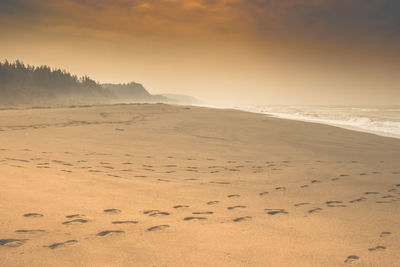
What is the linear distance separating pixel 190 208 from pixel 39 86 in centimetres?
5112

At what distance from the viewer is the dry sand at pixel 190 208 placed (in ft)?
6.34

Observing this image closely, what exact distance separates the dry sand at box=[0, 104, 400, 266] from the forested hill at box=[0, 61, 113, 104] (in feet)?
117

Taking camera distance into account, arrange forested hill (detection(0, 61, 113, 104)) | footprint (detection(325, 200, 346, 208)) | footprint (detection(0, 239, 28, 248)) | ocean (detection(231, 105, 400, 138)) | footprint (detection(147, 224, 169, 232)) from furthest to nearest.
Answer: forested hill (detection(0, 61, 113, 104))
ocean (detection(231, 105, 400, 138))
footprint (detection(325, 200, 346, 208))
footprint (detection(147, 224, 169, 232))
footprint (detection(0, 239, 28, 248))

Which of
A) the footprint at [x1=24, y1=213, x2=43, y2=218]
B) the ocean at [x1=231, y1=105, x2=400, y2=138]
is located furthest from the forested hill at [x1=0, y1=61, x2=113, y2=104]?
the footprint at [x1=24, y1=213, x2=43, y2=218]

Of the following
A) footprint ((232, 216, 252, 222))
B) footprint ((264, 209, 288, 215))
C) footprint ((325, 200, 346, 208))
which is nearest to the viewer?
footprint ((232, 216, 252, 222))

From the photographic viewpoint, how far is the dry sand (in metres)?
1.93

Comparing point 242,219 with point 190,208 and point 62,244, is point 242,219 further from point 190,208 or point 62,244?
point 62,244

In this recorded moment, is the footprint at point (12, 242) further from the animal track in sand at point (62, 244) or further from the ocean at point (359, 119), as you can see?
the ocean at point (359, 119)

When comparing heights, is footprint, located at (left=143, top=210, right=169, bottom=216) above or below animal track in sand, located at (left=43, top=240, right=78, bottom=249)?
below

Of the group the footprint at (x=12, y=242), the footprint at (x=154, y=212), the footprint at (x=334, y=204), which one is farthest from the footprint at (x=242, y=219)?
the footprint at (x=12, y=242)

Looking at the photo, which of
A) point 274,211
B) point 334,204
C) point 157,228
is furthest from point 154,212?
point 334,204

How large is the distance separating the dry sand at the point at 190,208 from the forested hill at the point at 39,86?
35702mm

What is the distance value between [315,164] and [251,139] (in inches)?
133

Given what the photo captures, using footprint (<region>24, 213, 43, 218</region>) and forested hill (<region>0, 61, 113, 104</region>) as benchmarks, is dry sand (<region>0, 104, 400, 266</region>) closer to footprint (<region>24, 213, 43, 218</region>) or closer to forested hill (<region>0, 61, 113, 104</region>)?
footprint (<region>24, 213, 43, 218</region>)
